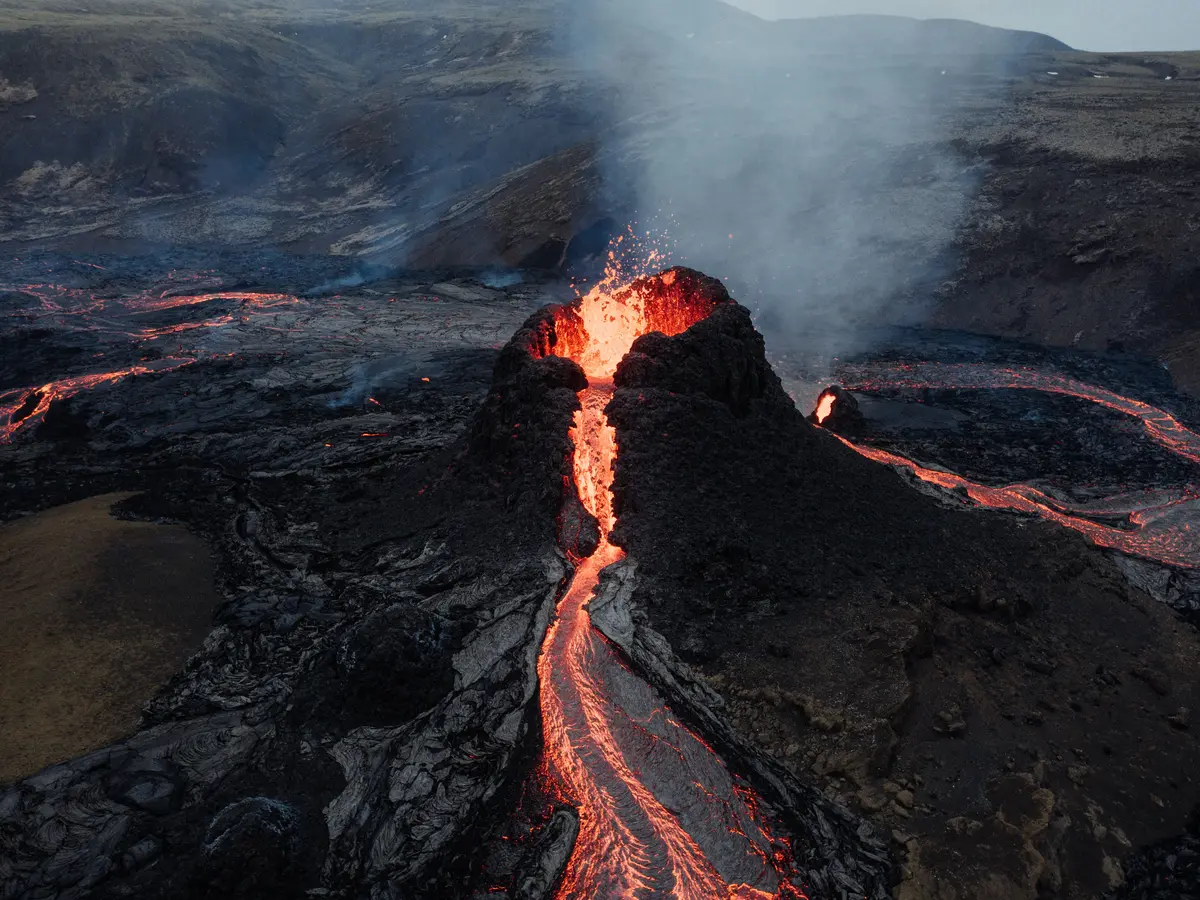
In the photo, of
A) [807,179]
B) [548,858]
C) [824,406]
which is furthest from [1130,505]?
[807,179]

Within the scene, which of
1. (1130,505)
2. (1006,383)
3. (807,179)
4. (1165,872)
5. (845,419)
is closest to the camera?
(1165,872)

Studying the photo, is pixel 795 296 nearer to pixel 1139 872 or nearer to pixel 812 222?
pixel 812 222

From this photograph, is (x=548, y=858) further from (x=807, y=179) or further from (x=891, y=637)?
A: (x=807, y=179)

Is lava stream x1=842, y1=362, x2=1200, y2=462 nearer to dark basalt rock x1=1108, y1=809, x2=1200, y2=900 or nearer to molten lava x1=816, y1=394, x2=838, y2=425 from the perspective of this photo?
molten lava x1=816, y1=394, x2=838, y2=425

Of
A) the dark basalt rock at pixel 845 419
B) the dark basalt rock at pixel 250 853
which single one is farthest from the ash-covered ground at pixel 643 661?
the dark basalt rock at pixel 845 419

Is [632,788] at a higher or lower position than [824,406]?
higher

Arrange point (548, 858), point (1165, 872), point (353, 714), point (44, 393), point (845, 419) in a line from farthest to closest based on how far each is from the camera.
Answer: point (44, 393)
point (845, 419)
point (353, 714)
point (1165, 872)
point (548, 858)

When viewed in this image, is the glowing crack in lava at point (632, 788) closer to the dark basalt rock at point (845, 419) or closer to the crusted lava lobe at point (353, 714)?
the crusted lava lobe at point (353, 714)

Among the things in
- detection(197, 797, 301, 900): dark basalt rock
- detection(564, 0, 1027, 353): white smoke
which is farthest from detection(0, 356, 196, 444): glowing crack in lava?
detection(564, 0, 1027, 353): white smoke
